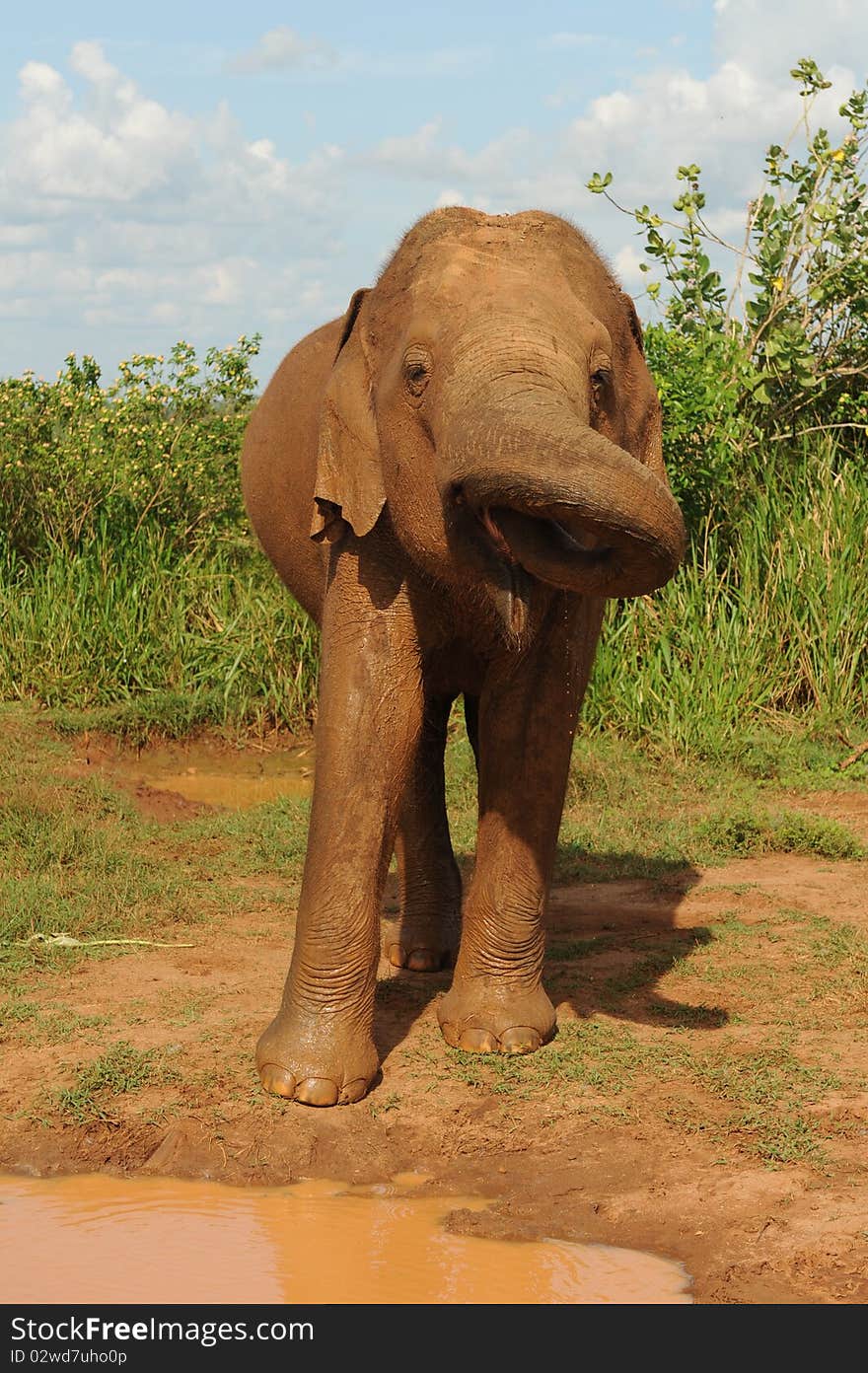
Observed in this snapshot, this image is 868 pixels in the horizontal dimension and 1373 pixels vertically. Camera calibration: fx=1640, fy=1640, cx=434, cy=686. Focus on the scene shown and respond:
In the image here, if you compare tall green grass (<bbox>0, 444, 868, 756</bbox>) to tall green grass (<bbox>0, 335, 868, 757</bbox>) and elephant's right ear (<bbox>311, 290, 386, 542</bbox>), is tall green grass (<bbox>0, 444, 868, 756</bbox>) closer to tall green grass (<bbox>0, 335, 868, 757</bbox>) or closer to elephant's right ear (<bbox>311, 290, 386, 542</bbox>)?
tall green grass (<bbox>0, 335, 868, 757</bbox>)

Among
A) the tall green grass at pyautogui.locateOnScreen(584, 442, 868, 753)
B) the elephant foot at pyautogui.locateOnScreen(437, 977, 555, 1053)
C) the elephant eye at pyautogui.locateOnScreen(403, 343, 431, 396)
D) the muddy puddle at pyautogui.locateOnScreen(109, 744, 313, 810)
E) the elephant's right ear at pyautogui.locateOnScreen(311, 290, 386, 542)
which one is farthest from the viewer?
the tall green grass at pyautogui.locateOnScreen(584, 442, 868, 753)

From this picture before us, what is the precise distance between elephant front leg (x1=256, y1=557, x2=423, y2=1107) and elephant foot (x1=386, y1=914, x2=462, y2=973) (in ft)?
3.82

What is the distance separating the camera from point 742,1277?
3.60m

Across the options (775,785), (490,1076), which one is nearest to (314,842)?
(490,1076)

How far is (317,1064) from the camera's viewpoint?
4520 millimetres

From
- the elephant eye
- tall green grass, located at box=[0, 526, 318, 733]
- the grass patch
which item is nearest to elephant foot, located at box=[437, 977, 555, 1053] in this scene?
the grass patch

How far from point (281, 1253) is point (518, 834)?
1.47m

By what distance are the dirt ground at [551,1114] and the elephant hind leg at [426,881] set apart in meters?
0.10

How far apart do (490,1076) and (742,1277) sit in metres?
1.21

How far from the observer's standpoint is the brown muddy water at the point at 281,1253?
3.65 m

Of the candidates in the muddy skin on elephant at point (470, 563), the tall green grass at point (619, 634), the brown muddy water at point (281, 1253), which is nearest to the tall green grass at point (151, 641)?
the tall green grass at point (619, 634)

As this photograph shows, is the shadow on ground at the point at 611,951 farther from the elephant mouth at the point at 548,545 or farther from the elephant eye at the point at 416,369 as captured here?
the elephant eye at the point at 416,369

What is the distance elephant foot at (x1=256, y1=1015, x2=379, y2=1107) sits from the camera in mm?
4484
